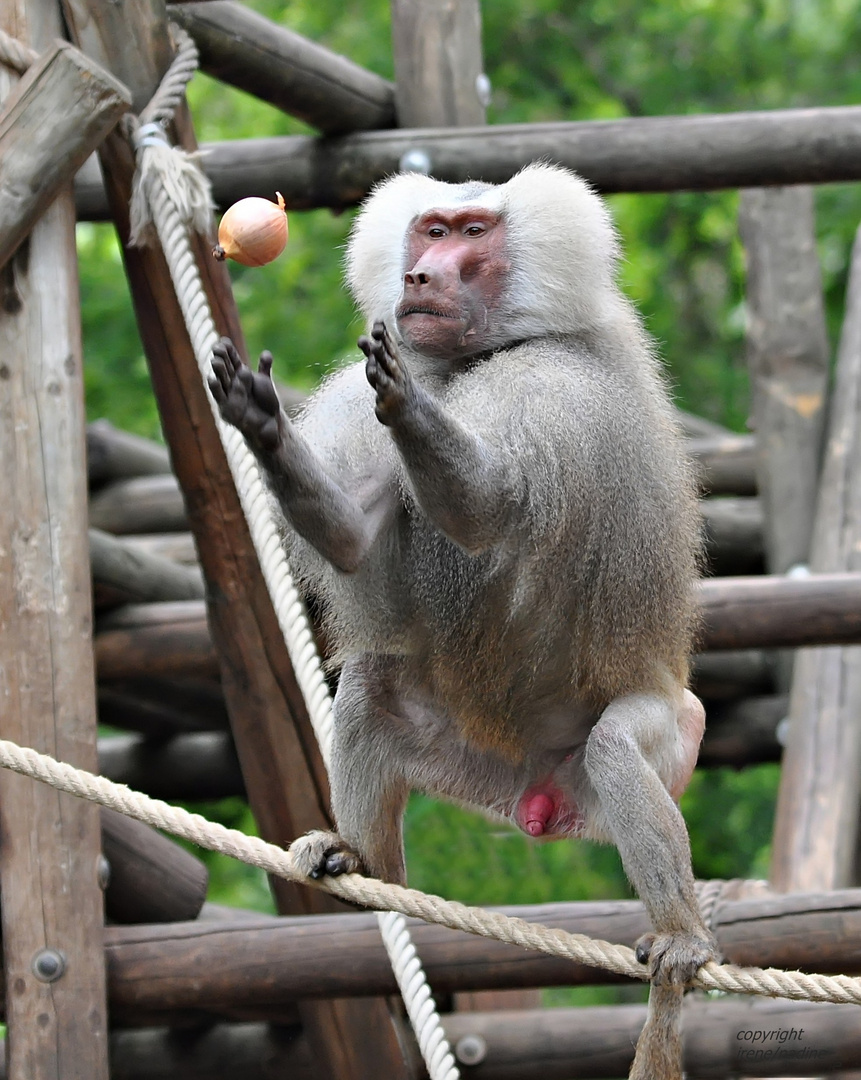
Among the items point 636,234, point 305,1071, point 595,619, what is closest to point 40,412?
point 595,619

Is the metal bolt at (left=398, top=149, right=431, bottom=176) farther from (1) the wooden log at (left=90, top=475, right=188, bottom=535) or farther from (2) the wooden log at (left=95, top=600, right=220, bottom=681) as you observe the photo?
(1) the wooden log at (left=90, top=475, right=188, bottom=535)

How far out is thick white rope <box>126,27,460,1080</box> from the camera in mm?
3471

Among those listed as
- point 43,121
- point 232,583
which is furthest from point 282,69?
point 232,583

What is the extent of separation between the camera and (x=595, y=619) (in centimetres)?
325

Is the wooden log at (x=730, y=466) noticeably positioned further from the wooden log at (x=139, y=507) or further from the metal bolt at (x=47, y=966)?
the metal bolt at (x=47, y=966)

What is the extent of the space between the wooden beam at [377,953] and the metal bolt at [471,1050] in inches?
19.4

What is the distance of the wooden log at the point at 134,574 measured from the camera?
210 inches

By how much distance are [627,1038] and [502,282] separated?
2.51 meters

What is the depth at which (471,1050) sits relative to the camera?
4578 millimetres

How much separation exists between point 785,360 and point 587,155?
1.96m

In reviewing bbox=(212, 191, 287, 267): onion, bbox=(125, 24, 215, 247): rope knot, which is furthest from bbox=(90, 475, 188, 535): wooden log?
bbox=(212, 191, 287, 267): onion

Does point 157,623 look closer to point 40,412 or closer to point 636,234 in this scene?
point 40,412

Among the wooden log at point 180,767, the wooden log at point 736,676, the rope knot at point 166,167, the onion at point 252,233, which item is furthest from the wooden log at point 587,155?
the wooden log at point 180,767

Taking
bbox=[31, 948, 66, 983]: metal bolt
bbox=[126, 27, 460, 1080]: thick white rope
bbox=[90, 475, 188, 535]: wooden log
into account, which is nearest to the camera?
bbox=[126, 27, 460, 1080]: thick white rope
